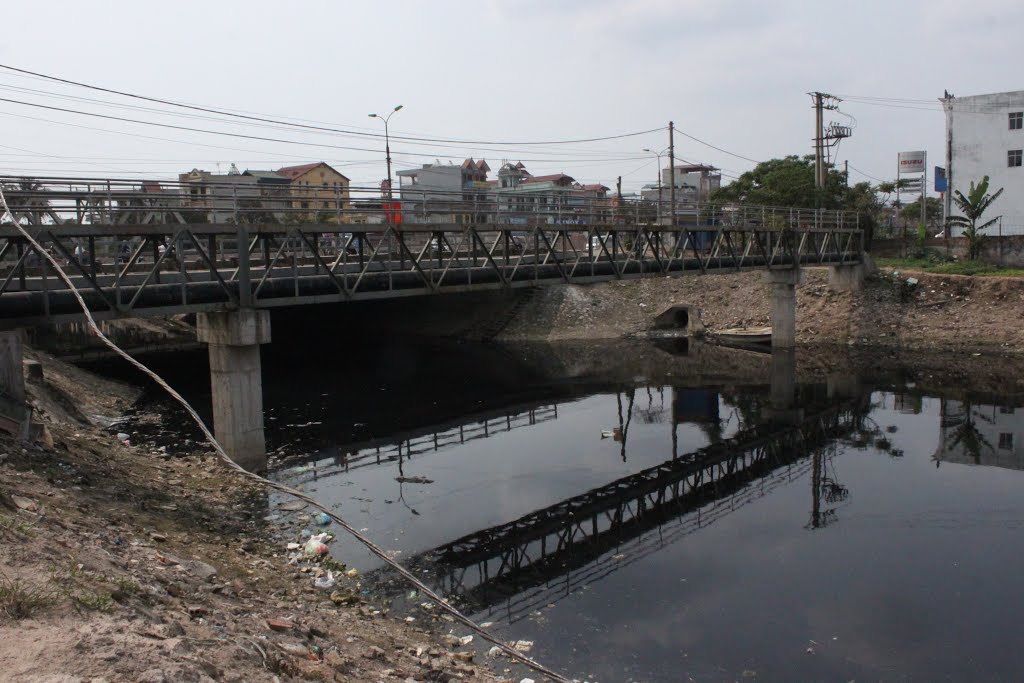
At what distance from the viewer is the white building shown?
50531 mm

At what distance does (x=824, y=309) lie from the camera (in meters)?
45.7

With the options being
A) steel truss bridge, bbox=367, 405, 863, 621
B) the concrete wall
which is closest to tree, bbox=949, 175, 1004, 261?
the concrete wall

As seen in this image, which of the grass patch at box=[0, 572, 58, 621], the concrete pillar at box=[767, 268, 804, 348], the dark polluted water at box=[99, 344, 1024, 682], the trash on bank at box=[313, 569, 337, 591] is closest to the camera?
the grass patch at box=[0, 572, 58, 621]

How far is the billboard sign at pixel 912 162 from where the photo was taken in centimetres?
8062

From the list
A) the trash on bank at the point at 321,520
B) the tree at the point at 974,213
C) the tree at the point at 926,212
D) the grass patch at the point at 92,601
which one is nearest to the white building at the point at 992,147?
the tree at the point at 974,213

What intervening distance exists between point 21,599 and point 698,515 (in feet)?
45.7

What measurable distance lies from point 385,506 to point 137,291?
24.3 ft

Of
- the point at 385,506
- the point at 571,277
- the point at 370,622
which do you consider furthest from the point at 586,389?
the point at 370,622

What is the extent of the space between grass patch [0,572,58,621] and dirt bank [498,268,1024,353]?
40815 millimetres

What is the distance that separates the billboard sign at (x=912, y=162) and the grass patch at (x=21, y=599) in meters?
87.7

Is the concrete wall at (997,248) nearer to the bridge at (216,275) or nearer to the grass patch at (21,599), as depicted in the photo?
the bridge at (216,275)

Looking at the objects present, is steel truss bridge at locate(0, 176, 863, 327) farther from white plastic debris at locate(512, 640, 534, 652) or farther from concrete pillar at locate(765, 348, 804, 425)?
A: white plastic debris at locate(512, 640, 534, 652)

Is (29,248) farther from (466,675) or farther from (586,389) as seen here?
(586,389)

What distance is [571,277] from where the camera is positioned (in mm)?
27953
